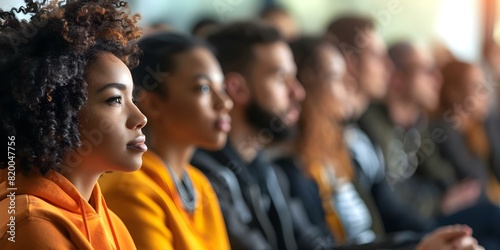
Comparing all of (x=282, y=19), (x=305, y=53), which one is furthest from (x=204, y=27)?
(x=282, y=19)

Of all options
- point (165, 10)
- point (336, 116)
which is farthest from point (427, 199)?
point (165, 10)

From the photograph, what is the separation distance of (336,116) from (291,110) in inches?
11.5

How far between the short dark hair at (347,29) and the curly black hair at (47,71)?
1.31 meters

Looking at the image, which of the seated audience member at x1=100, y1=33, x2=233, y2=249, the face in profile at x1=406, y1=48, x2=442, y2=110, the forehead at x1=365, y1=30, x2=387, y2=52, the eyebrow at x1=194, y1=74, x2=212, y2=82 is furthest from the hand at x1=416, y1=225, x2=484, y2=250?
the face in profile at x1=406, y1=48, x2=442, y2=110

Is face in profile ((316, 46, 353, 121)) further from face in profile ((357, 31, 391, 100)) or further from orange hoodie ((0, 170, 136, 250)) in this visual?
orange hoodie ((0, 170, 136, 250))

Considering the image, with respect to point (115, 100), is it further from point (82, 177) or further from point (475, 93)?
point (475, 93)

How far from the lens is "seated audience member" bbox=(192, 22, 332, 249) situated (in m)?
1.71

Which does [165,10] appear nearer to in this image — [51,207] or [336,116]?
[336,116]

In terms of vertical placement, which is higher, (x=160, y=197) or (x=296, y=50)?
(x=296, y=50)

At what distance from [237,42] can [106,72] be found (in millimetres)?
760

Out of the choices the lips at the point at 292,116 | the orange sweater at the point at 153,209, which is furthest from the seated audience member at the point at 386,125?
the orange sweater at the point at 153,209

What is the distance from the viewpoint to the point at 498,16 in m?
3.06

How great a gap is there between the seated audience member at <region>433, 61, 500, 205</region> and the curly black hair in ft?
5.83

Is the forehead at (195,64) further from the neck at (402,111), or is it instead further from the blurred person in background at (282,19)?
the neck at (402,111)
